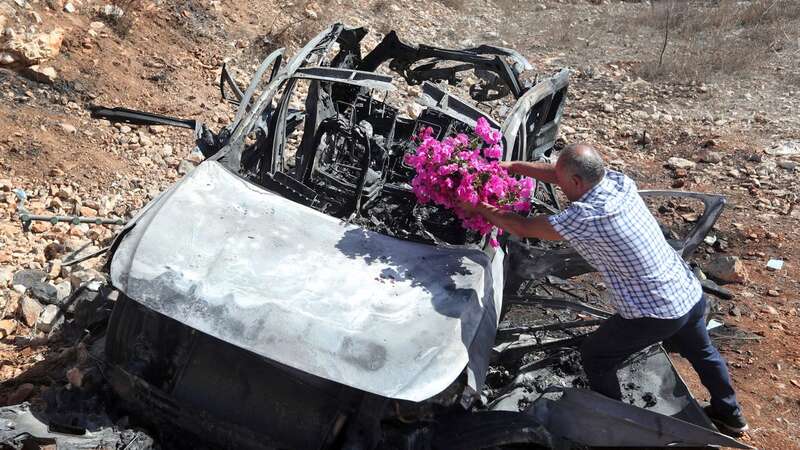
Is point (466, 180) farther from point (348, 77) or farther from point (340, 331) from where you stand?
point (348, 77)

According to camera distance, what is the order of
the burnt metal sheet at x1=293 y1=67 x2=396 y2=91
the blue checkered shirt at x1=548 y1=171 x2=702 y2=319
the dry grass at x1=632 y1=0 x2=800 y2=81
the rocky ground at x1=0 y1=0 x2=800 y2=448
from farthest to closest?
the dry grass at x1=632 y1=0 x2=800 y2=81 < the rocky ground at x1=0 y1=0 x2=800 y2=448 < the burnt metal sheet at x1=293 y1=67 x2=396 y2=91 < the blue checkered shirt at x1=548 y1=171 x2=702 y2=319

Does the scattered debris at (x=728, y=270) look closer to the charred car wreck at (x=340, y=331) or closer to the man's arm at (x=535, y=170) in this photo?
the charred car wreck at (x=340, y=331)

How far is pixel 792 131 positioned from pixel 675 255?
6.26 meters

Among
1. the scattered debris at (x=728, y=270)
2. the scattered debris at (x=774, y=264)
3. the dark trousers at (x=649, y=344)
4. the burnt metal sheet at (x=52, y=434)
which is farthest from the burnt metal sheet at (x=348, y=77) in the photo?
the scattered debris at (x=774, y=264)

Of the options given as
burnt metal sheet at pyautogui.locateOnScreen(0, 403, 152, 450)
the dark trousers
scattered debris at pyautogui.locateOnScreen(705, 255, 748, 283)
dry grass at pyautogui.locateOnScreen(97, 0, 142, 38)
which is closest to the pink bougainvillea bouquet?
the dark trousers

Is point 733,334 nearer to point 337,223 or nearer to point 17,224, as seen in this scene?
point 337,223

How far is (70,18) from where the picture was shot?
7.44 m

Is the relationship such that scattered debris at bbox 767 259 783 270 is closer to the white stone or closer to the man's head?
the man's head

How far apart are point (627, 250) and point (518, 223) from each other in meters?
0.54

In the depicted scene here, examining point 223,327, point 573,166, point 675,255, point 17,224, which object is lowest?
point 17,224

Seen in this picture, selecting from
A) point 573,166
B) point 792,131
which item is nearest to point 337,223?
point 573,166

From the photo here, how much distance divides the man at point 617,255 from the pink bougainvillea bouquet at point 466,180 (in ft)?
0.25

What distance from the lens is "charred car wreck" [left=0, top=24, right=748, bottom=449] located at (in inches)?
117

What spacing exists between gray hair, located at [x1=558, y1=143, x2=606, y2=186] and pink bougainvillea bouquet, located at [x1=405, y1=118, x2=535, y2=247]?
0.82 ft
